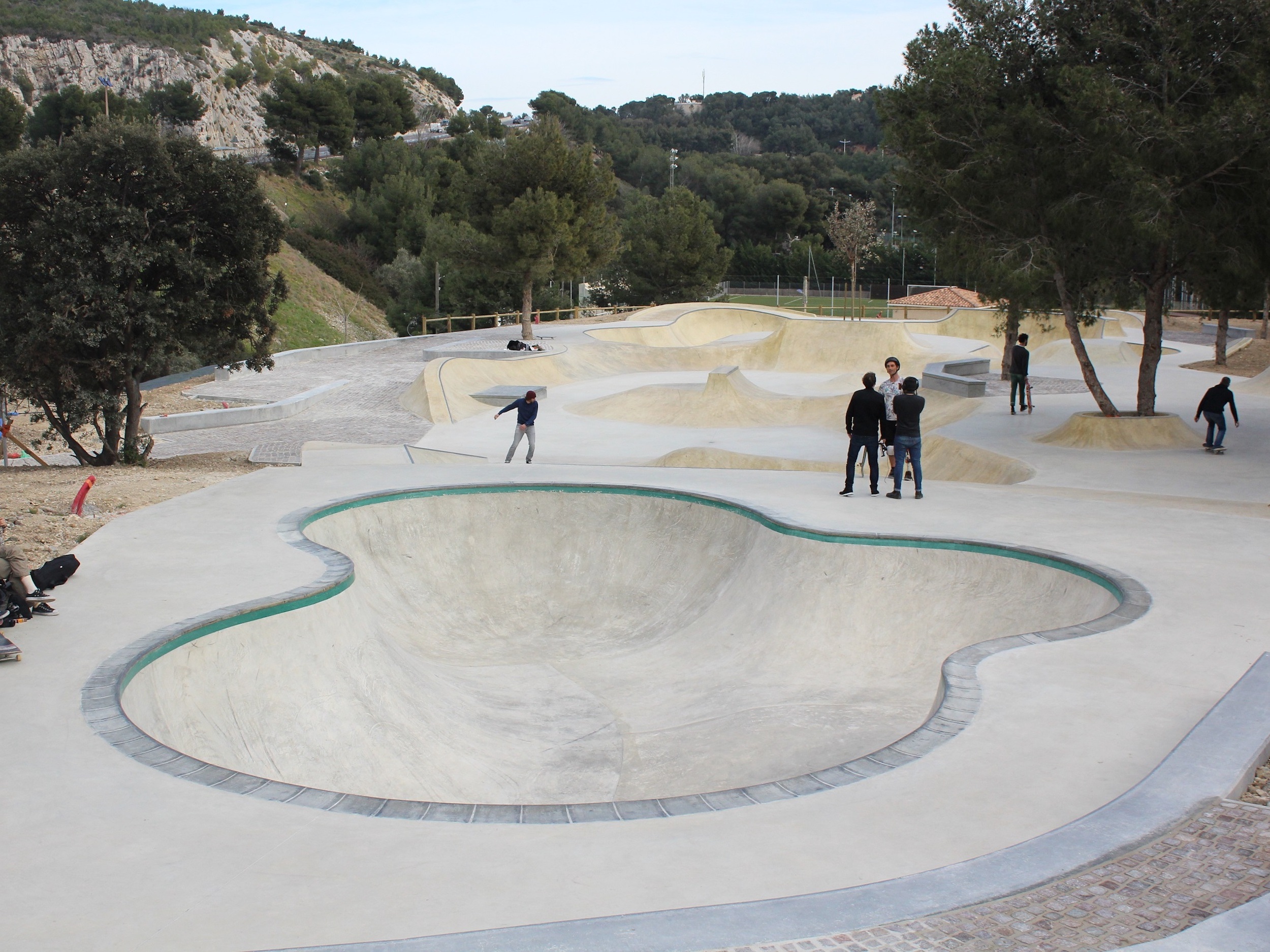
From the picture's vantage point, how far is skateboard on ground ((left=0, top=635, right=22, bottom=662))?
665 centimetres

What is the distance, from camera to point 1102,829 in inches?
173

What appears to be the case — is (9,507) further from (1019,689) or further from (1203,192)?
(1203,192)

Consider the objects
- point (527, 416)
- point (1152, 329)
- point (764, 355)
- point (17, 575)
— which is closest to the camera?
point (17, 575)

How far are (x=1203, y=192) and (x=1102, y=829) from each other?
13.0 m

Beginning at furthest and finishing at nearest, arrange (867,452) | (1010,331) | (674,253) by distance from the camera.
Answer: (674,253) < (1010,331) < (867,452)

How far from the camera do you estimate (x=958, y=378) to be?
80.4ft

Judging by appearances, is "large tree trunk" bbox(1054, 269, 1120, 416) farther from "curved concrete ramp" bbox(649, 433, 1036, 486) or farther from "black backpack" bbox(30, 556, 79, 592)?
"black backpack" bbox(30, 556, 79, 592)

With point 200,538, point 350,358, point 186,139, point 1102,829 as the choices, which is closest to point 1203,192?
point 1102,829

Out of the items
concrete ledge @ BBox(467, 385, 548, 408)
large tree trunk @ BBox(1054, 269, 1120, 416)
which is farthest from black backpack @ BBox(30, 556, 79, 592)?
concrete ledge @ BBox(467, 385, 548, 408)

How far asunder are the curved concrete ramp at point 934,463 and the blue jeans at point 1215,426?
2946mm

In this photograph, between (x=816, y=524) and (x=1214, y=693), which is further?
(x=816, y=524)

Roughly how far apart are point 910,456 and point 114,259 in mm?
12033

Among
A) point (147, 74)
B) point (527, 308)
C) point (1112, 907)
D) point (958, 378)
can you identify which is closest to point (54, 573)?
point (1112, 907)

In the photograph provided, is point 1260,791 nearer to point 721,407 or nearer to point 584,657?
point 584,657
